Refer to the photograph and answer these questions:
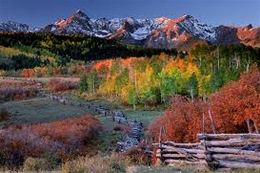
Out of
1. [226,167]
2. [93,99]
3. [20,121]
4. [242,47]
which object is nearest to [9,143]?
[226,167]

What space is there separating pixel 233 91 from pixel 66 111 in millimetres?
56200

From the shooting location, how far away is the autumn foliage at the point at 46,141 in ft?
Result: 125

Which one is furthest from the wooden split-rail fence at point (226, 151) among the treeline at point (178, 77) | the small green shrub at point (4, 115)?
the treeline at point (178, 77)

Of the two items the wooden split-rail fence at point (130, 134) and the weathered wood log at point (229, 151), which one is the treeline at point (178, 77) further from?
the weathered wood log at point (229, 151)

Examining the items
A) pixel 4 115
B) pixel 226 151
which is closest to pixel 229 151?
pixel 226 151

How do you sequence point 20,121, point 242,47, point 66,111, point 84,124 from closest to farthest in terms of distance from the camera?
point 84,124 < point 20,121 < point 66,111 < point 242,47

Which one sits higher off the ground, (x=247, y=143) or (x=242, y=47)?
(x=242, y=47)

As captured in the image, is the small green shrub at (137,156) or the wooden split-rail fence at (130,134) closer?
the small green shrub at (137,156)

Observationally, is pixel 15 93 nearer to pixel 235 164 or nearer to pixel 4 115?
pixel 4 115

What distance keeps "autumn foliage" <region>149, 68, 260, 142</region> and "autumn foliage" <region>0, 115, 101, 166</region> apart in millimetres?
11389

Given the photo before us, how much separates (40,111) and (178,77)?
3341cm

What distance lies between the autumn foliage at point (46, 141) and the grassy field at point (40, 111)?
72.3 feet

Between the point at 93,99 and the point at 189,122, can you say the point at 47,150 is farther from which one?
the point at 93,99

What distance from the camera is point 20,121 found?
77.9 meters
